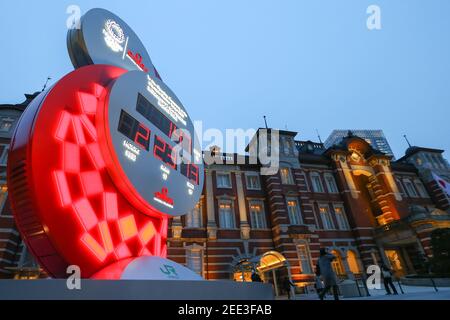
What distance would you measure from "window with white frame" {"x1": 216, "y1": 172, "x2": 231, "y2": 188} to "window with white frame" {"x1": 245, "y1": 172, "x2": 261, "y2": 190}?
1.76 m

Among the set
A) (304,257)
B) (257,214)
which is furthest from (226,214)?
(304,257)

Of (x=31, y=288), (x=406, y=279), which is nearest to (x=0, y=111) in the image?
(x=31, y=288)

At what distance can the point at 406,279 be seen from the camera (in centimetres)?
1841

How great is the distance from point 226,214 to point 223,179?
326 cm

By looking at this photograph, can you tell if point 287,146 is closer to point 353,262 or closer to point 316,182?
point 316,182

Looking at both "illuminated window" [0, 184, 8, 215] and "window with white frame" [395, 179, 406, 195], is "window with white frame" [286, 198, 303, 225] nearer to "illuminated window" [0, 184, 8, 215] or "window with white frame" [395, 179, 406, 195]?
"window with white frame" [395, 179, 406, 195]

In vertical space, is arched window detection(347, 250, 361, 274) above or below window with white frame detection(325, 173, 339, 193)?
below

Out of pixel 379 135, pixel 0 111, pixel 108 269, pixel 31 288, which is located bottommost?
pixel 31 288

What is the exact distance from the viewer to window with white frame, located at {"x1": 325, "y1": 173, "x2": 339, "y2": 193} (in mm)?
26906

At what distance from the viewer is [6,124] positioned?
20953 mm

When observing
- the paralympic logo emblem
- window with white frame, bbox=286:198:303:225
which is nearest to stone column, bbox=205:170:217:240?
window with white frame, bbox=286:198:303:225

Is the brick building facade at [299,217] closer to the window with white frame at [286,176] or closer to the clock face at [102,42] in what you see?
the window with white frame at [286,176]

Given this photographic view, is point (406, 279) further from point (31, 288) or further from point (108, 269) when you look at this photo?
point (31, 288)
